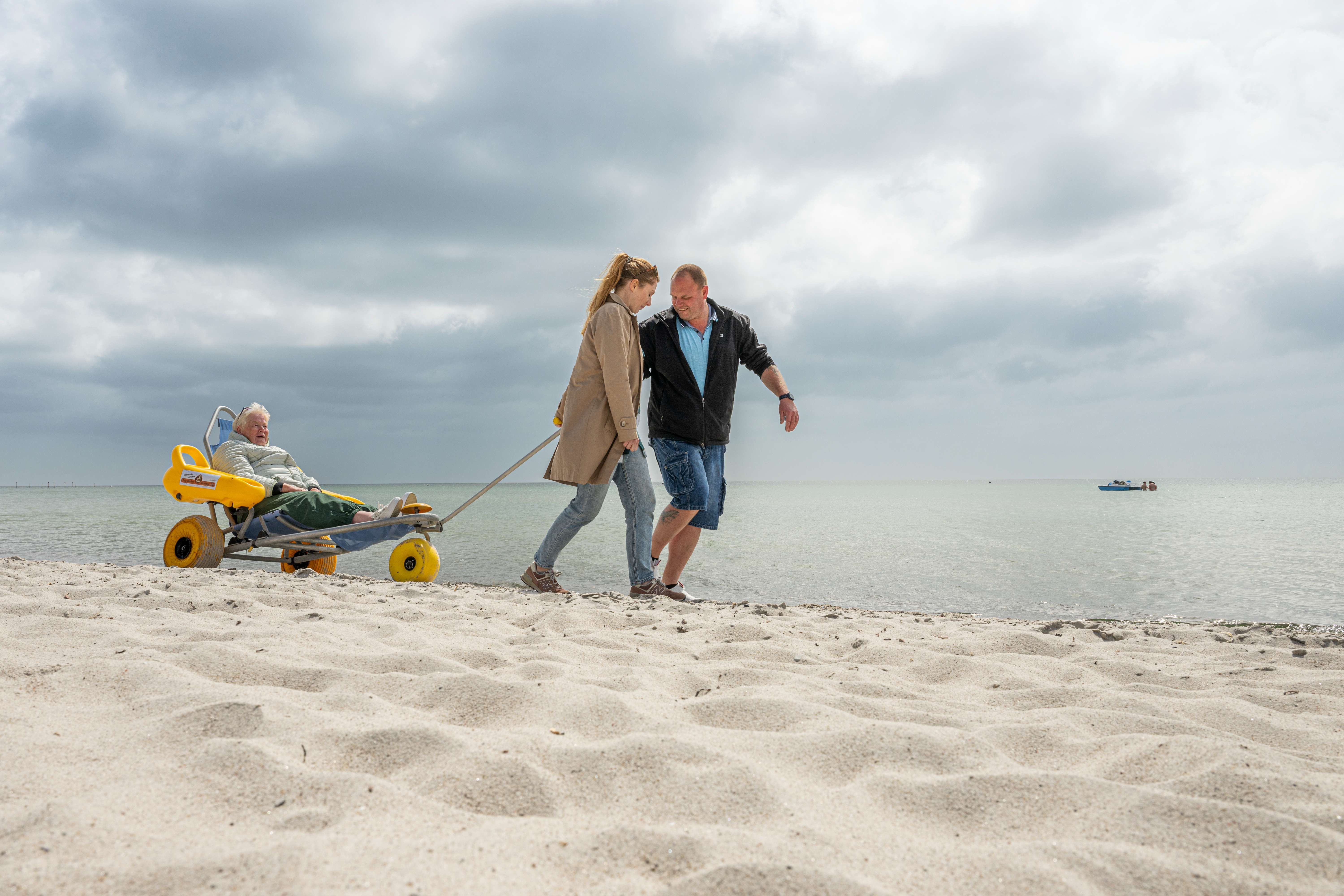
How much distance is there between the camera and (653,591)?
490 cm

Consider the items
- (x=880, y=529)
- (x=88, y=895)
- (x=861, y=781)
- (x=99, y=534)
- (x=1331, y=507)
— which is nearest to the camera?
(x=88, y=895)

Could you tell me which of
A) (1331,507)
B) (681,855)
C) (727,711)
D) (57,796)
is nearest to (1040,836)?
(681,855)

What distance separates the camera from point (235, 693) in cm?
203

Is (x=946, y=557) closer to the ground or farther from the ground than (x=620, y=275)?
closer to the ground

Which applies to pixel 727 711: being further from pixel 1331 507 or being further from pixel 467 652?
→ pixel 1331 507

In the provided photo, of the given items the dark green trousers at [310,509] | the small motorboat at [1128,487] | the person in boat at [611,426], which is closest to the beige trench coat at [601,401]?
the person in boat at [611,426]

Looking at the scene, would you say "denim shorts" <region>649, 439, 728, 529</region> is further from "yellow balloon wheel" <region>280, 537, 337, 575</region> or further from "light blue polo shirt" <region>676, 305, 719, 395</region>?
"yellow balloon wheel" <region>280, 537, 337, 575</region>

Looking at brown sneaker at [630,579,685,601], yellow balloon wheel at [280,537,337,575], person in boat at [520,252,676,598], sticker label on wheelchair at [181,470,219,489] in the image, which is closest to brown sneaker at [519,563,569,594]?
person in boat at [520,252,676,598]

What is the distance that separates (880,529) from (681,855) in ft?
53.2

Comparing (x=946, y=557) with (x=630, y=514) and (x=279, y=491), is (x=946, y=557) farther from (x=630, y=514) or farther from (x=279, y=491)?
(x=279, y=491)

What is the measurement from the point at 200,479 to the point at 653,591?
373 cm

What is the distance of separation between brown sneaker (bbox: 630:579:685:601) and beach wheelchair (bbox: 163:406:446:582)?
136cm

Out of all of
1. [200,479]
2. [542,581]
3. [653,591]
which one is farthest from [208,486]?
[653,591]

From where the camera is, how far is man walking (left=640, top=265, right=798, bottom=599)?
4.89 metres
